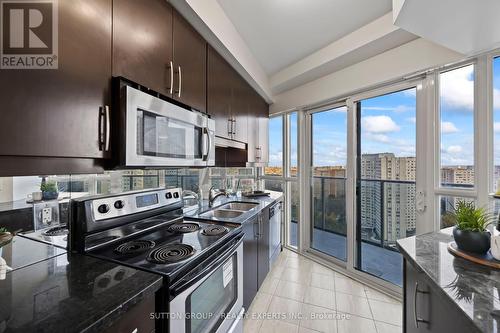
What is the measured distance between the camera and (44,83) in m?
0.72

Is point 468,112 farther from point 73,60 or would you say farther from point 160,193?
point 73,60

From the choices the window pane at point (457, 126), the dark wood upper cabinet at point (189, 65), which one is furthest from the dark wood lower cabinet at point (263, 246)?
the window pane at point (457, 126)

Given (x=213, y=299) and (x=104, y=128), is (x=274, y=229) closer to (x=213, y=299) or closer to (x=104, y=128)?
(x=213, y=299)

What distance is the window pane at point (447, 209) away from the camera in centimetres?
183

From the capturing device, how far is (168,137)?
1.26m

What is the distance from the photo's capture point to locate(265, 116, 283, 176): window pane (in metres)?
3.52

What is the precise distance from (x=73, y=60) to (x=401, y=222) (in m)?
2.84

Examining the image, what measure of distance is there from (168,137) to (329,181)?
235cm

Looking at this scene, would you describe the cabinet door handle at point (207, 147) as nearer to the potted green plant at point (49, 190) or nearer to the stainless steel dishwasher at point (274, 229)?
the potted green plant at point (49, 190)

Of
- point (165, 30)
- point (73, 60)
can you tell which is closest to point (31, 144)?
point (73, 60)

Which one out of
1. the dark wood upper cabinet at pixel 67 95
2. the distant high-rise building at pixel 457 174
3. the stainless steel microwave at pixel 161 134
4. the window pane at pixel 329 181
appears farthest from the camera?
the window pane at pixel 329 181

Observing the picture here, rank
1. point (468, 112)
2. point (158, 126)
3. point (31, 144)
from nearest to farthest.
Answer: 1. point (31, 144)
2. point (158, 126)
3. point (468, 112)

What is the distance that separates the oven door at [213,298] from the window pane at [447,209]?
1.79m

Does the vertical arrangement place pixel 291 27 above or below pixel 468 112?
above
